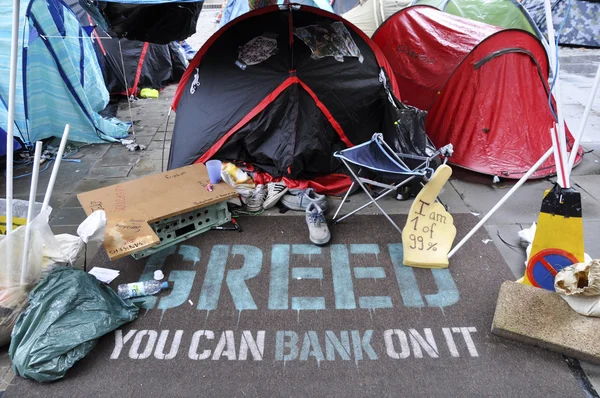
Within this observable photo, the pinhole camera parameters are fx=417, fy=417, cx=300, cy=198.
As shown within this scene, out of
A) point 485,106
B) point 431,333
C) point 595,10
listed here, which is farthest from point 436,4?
point 595,10

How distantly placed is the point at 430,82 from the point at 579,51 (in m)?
7.42

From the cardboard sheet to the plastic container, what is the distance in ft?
0.17

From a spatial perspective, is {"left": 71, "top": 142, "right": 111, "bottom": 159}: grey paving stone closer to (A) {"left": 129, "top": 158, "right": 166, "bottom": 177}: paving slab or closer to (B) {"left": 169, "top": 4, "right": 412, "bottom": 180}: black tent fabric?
(A) {"left": 129, "top": 158, "right": 166, "bottom": 177}: paving slab

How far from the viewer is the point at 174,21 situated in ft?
11.4

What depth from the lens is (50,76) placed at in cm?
493

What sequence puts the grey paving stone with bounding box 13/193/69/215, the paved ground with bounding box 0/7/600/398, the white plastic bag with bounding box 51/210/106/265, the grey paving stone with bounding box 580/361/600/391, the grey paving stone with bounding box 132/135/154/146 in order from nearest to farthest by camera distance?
the grey paving stone with bounding box 580/361/600/391 → the white plastic bag with bounding box 51/210/106/265 → the paved ground with bounding box 0/7/600/398 → the grey paving stone with bounding box 13/193/69/215 → the grey paving stone with bounding box 132/135/154/146

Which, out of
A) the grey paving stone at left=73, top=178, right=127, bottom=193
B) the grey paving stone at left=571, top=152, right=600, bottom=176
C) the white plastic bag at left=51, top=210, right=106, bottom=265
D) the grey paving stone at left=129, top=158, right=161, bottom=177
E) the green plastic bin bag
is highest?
the white plastic bag at left=51, top=210, right=106, bottom=265

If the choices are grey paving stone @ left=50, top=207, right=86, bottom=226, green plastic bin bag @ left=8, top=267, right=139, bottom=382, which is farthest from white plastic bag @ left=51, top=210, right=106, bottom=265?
grey paving stone @ left=50, top=207, right=86, bottom=226

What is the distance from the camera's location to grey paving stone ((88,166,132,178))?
→ 4605 mm

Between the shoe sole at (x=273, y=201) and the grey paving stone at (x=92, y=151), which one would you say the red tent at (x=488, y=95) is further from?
the grey paving stone at (x=92, y=151)

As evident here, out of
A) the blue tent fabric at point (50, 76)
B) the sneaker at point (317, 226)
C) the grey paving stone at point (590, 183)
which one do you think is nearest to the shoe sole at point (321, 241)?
the sneaker at point (317, 226)

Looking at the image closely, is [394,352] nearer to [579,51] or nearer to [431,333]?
[431,333]

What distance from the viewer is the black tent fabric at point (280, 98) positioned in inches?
152

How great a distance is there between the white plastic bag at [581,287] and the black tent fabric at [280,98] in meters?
1.91
